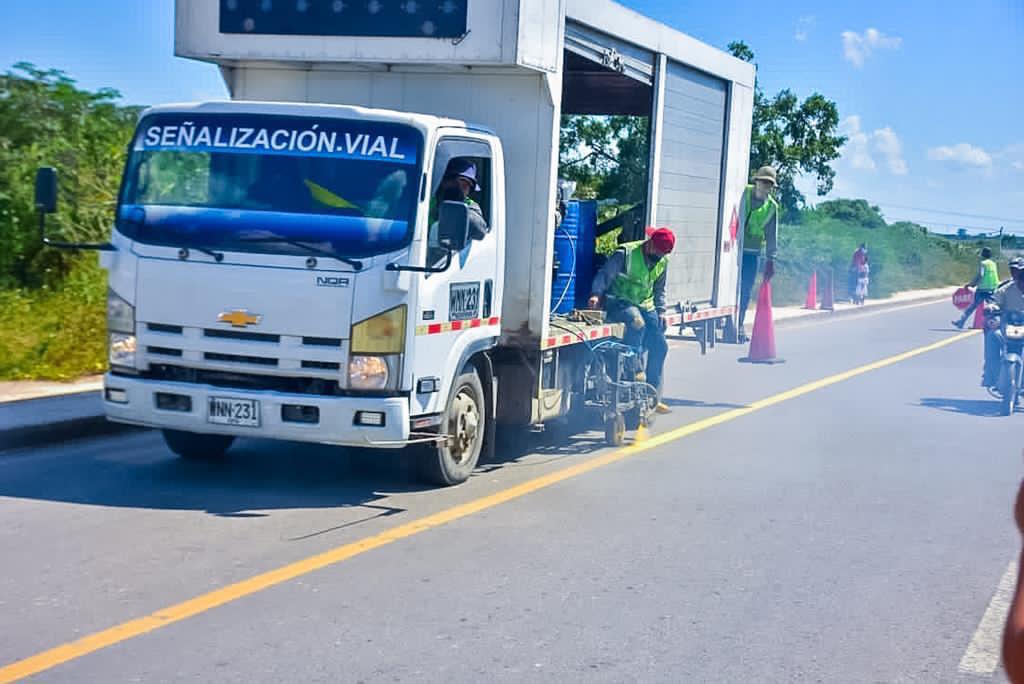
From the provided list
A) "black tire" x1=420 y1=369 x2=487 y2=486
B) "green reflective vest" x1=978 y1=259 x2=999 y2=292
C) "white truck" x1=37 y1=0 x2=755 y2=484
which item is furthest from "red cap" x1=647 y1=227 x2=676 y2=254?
"green reflective vest" x1=978 y1=259 x2=999 y2=292

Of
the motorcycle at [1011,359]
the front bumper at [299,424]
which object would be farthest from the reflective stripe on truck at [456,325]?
the motorcycle at [1011,359]

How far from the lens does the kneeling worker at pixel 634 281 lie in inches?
406

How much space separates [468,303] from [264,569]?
8.21ft

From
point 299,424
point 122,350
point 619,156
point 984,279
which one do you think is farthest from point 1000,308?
point 122,350

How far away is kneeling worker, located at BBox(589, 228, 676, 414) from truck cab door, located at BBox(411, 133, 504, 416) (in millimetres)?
1920

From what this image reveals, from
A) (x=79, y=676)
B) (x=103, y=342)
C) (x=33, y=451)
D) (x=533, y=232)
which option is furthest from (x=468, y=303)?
(x=103, y=342)

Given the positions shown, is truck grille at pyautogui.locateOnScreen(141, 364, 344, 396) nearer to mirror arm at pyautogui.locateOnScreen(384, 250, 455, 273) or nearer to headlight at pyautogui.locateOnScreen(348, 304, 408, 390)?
headlight at pyautogui.locateOnScreen(348, 304, 408, 390)

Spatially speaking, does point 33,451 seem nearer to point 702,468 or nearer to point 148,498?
point 148,498

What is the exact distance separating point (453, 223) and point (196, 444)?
8.76ft

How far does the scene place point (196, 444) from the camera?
8805 mm

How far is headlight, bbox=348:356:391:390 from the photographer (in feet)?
24.3

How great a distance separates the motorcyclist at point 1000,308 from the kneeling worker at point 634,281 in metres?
4.34

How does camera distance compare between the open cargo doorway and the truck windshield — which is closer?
the truck windshield

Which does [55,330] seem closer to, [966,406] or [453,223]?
[453,223]
